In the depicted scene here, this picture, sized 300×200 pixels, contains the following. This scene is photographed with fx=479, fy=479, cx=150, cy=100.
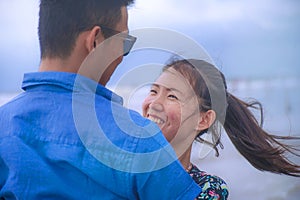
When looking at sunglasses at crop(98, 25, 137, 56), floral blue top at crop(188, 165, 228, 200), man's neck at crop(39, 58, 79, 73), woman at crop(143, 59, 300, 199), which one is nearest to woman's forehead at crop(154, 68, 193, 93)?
woman at crop(143, 59, 300, 199)

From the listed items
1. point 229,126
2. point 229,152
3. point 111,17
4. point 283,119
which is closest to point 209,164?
point 229,152

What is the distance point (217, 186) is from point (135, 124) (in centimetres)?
65

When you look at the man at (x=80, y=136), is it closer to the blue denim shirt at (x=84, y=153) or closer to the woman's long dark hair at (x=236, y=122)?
the blue denim shirt at (x=84, y=153)

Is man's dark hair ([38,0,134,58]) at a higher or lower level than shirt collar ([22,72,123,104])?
higher

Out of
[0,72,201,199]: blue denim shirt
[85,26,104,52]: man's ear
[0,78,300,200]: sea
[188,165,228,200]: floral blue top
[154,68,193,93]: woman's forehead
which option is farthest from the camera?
[0,78,300,200]: sea

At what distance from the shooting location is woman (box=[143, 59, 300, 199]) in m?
1.53

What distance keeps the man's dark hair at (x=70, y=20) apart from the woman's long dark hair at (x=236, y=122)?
63 centimetres

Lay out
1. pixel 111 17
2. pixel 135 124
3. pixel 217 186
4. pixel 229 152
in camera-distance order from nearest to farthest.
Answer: pixel 135 124 < pixel 111 17 < pixel 217 186 < pixel 229 152

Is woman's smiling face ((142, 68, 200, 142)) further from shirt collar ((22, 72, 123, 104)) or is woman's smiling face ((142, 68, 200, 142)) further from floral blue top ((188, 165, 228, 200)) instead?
shirt collar ((22, 72, 123, 104))

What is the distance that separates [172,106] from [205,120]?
149mm

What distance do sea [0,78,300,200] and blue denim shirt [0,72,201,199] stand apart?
43 centimetres

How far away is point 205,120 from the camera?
1633mm

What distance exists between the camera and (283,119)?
6.68ft

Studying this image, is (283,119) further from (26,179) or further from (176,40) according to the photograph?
(26,179)
